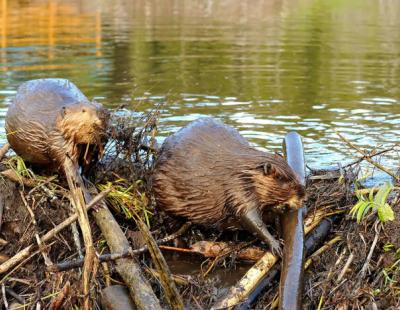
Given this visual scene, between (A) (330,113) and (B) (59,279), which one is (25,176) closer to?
(B) (59,279)

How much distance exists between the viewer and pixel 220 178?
15.3 feet

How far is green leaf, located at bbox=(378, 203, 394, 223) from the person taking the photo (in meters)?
4.41

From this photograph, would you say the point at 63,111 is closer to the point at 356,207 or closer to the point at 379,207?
the point at 356,207

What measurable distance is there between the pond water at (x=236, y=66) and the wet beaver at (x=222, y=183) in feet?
3.60

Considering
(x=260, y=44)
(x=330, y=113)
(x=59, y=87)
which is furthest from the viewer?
(x=260, y=44)

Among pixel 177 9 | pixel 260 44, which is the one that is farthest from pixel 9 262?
pixel 177 9

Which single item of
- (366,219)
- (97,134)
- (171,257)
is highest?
(97,134)

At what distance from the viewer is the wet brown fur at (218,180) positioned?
4.59 metres

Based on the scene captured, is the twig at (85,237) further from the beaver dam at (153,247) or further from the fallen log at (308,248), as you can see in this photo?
the fallen log at (308,248)

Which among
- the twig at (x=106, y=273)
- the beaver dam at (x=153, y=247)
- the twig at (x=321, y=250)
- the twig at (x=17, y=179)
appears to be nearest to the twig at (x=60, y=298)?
the beaver dam at (x=153, y=247)

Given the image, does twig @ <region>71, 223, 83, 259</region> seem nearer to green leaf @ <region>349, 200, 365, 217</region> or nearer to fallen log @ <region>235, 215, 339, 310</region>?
fallen log @ <region>235, 215, 339, 310</region>

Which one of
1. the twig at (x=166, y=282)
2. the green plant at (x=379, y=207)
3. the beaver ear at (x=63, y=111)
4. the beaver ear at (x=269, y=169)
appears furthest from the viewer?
the beaver ear at (x=63, y=111)

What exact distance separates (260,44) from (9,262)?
1443 cm

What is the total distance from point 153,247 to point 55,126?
66.3 inches
